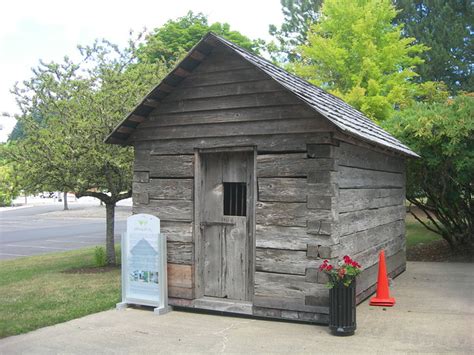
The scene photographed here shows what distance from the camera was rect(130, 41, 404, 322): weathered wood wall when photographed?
6.71m

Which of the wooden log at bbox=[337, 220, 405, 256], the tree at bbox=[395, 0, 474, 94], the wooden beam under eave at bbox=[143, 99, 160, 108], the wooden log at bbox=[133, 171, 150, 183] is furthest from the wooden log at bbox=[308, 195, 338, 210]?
the tree at bbox=[395, 0, 474, 94]

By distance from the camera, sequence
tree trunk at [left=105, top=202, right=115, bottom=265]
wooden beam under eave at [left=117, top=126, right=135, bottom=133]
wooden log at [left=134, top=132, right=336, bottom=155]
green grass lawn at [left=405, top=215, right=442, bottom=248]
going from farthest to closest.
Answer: green grass lawn at [left=405, top=215, right=442, bottom=248], tree trunk at [left=105, top=202, right=115, bottom=265], wooden beam under eave at [left=117, top=126, right=135, bottom=133], wooden log at [left=134, top=132, right=336, bottom=155]

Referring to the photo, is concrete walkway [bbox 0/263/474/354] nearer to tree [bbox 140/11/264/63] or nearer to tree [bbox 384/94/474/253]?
tree [bbox 384/94/474/253]

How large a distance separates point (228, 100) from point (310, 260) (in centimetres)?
259

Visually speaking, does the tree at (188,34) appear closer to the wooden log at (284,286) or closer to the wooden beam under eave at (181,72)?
the wooden beam under eave at (181,72)

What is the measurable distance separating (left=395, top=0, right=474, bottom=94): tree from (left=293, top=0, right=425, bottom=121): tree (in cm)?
501

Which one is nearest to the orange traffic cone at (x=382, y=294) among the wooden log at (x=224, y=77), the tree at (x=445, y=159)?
the wooden log at (x=224, y=77)

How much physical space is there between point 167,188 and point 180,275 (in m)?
1.35

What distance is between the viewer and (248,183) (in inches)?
291

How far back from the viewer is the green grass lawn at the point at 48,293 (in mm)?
7430

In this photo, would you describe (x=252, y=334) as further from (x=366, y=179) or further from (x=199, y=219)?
(x=366, y=179)

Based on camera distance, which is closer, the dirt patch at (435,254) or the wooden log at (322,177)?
the wooden log at (322,177)

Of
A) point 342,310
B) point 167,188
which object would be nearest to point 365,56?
point 167,188

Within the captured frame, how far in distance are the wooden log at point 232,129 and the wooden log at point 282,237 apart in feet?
4.40
